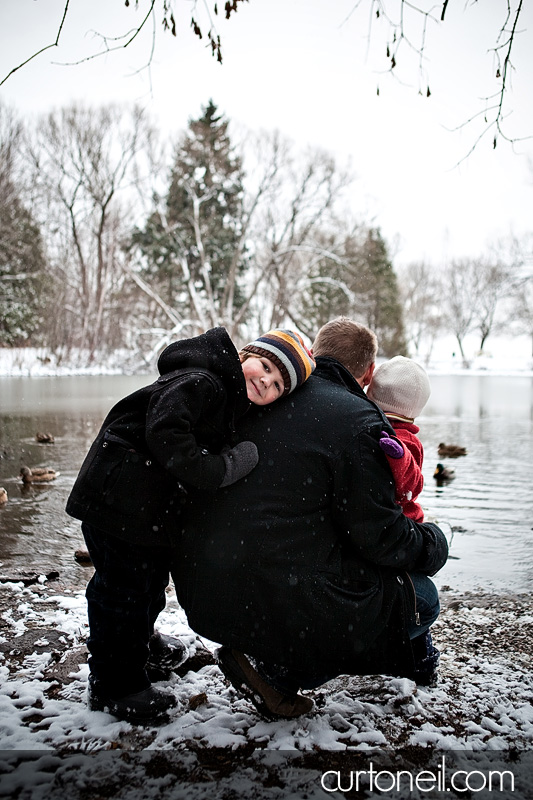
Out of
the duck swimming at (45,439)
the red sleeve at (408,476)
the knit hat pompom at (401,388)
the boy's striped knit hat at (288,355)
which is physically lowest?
the duck swimming at (45,439)

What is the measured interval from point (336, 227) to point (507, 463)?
A: 25.4m

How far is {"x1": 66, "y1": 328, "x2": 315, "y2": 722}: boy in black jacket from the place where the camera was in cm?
197

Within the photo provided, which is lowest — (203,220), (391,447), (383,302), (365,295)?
(391,447)

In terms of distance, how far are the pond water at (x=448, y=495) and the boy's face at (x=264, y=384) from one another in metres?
2.08

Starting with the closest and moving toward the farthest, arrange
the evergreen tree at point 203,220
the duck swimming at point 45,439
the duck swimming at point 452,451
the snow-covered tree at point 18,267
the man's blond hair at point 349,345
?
the man's blond hair at point 349,345, the duck swimming at point 452,451, the duck swimming at point 45,439, the snow-covered tree at point 18,267, the evergreen tree at point 203,220

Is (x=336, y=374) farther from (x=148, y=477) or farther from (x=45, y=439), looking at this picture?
(x=45, y=439)

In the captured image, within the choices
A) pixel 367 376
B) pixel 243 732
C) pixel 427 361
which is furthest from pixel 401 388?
pixel 427 361

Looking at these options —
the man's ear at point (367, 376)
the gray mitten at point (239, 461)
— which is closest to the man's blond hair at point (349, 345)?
the man's ear at point (367, 376)

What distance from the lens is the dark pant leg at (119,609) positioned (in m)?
2.08

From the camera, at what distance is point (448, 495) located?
19.6 feet

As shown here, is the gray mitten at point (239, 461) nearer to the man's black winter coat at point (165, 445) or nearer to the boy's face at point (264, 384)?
the man's black winter coat at point (165, 445)

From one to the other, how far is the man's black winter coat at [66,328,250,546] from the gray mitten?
0.09 feet

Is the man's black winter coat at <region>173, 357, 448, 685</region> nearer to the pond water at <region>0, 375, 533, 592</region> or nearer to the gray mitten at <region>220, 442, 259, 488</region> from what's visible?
the gray mitten at <region>220, 442, 259, 488</region>

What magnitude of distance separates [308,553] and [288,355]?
651 mm
